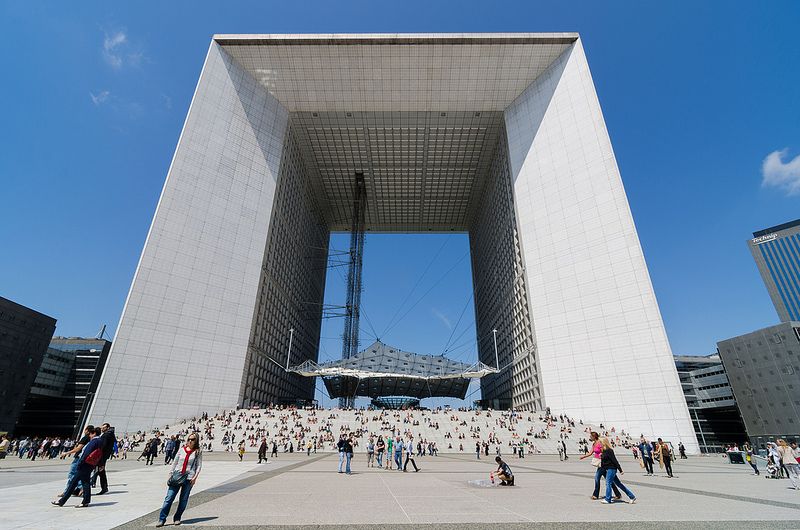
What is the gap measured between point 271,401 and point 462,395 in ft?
125

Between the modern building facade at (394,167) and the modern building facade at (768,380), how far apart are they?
160 feet

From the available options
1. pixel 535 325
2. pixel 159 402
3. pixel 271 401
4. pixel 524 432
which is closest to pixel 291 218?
pixel 271 401

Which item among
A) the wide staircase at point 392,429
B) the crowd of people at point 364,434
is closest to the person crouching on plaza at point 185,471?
the crowd of people at point 364,434

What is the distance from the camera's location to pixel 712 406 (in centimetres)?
8056

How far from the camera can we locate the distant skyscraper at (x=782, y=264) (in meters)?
99.1

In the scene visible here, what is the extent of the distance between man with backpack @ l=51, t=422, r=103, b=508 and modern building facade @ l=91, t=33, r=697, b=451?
36286mm

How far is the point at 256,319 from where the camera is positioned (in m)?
49.3

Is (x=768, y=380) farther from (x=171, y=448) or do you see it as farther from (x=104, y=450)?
(x=104, y=450)

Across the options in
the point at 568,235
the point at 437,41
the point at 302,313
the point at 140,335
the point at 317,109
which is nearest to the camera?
the point at 140,335

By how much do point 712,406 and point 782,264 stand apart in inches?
2060

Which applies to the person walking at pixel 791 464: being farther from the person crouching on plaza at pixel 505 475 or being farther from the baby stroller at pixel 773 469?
the person crouching on plaza at pixel 505 475

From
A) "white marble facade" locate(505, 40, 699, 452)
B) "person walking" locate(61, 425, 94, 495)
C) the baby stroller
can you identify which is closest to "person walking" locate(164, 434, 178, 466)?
"person walking" locate(61, 425, 94, 495)

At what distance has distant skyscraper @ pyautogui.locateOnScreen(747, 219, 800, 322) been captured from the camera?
99.1m

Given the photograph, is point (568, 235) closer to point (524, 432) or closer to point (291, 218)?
point (524, 432)
